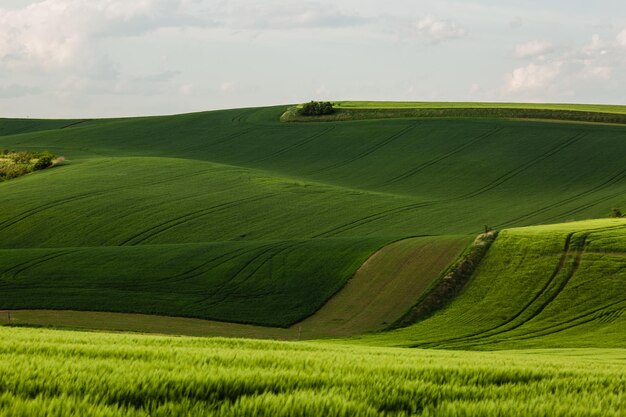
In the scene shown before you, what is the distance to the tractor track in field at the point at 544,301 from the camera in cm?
3859

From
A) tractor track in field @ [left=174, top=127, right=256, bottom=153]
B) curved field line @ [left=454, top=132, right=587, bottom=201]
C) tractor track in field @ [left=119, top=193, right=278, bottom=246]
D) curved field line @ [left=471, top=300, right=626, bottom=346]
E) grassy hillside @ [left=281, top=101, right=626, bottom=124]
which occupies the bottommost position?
curved field line @ [left=471, top=300, right=626, bottom=346]

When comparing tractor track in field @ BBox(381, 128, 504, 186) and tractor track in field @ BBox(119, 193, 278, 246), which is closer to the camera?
tractor track in field @ BBox(119, 193, 278, 246)

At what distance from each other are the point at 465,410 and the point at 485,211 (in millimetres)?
67259

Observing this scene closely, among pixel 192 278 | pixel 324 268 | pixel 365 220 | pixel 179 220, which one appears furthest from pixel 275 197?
pixel 192 278

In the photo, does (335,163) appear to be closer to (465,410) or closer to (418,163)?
(418,163)

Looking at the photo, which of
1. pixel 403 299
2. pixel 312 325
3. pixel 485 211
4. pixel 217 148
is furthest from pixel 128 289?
pixel 217 148

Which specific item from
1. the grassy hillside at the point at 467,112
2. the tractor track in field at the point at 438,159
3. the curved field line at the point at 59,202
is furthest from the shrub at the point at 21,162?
the grassy hillside at the point at 467,112

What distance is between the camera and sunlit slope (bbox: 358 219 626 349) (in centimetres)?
3872

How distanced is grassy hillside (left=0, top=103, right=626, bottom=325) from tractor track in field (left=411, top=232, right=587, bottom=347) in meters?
9.23

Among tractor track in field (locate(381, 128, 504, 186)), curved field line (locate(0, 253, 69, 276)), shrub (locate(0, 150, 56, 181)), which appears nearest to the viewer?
curved field line (locate(0, 253, 69, 276))

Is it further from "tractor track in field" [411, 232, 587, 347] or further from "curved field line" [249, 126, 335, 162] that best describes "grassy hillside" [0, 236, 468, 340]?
"curved field line" [249, 126, 335, 162]

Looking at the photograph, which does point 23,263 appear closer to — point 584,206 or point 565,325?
point 565,325

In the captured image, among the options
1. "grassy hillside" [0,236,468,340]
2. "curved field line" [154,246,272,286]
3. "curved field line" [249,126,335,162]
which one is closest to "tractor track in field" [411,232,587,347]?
"grassy hillside" [0,236,468,340]

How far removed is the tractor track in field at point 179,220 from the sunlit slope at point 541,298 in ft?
88.1
